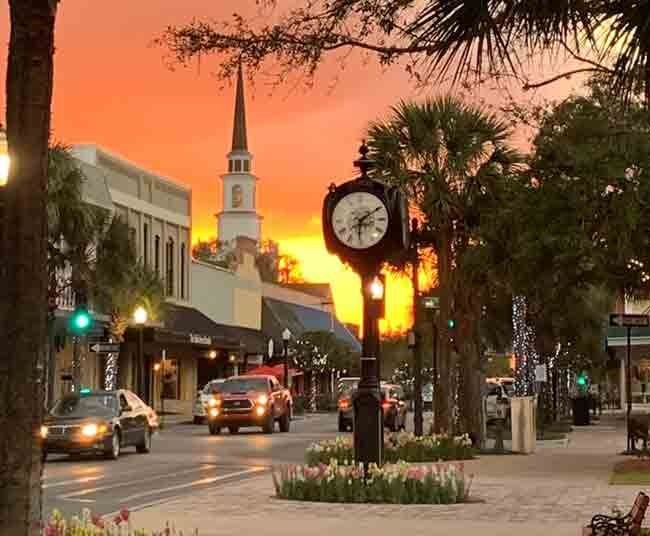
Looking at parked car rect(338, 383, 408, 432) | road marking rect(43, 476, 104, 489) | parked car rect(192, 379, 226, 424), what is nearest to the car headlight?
road marking rect(43, 476, 104, 489)

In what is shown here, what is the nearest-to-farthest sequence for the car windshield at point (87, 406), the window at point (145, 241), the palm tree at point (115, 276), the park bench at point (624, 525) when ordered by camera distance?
1. the park bench at point (624, 525)
2. the car windshield at point (87, 406)
3. the palm tree at point (115, 276)
4. the window at point (145, 241)

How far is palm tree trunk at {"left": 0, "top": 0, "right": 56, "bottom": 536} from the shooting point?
7.89m

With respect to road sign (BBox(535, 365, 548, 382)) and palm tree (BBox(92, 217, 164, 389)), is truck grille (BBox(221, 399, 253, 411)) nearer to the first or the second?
palm tree (BBox(92, 217, 164, 389))

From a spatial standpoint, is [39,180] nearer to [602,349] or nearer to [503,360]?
[602,349]

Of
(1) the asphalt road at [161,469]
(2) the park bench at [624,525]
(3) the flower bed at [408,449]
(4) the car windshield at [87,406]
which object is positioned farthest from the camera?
(4) the car windshield at [87,406]

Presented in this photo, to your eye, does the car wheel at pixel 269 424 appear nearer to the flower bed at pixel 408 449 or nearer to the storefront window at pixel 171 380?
the flower bed at pixel 408 449

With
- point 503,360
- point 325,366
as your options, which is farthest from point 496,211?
point 503,360

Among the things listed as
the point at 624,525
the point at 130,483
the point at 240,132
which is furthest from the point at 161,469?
the point at 240,132

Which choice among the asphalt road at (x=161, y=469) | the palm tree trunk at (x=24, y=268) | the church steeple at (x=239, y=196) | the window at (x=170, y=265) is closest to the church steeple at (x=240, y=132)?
the church steeple at (x=239, y=196)

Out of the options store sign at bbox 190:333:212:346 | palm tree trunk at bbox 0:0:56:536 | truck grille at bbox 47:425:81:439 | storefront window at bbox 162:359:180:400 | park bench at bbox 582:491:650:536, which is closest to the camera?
palm tree trunk at bbox 0:0:56:536

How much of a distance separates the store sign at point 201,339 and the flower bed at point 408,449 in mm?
32789

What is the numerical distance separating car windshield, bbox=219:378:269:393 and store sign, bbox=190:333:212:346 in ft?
53.7

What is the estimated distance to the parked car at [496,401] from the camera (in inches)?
1715

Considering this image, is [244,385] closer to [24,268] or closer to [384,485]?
[384,485]
